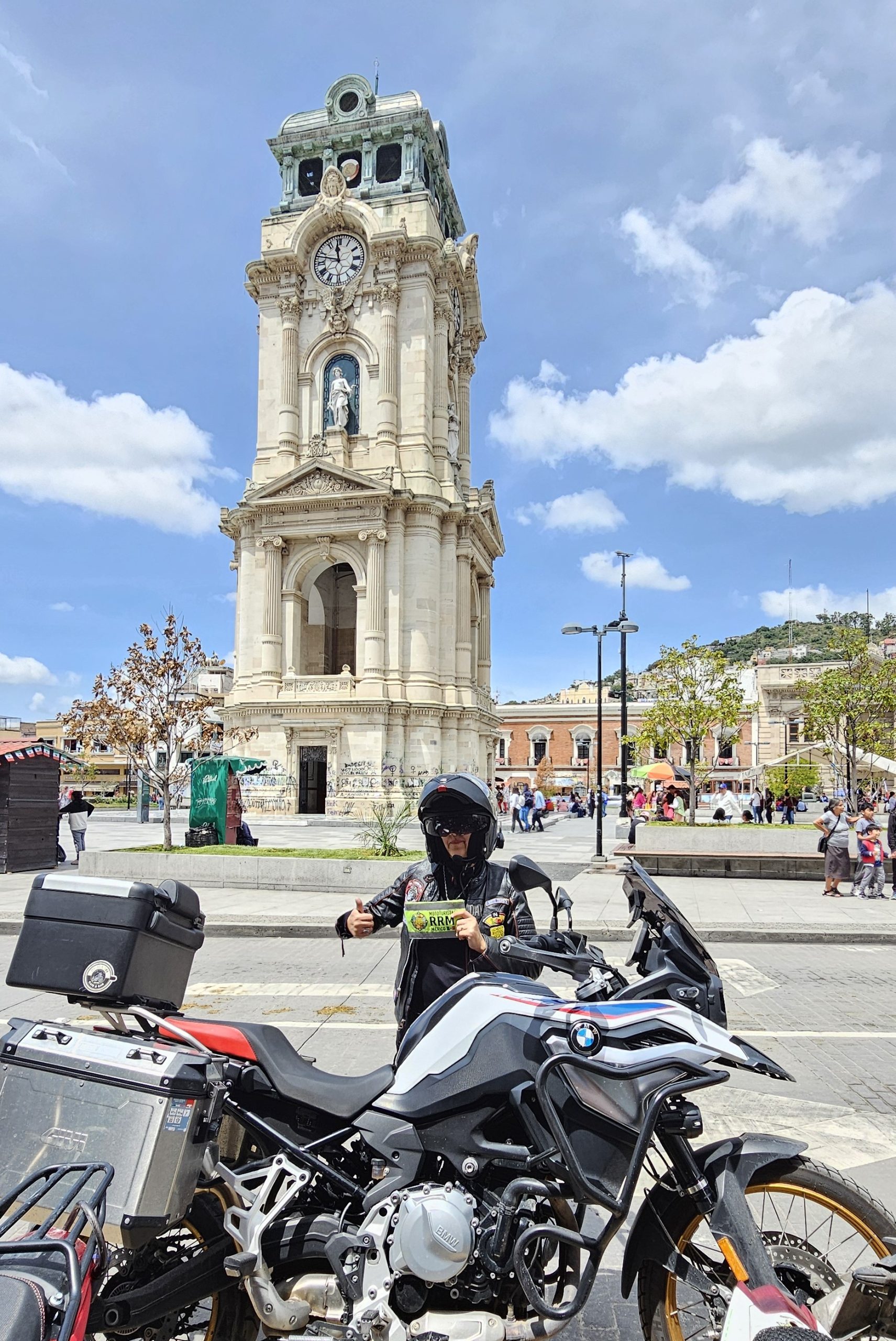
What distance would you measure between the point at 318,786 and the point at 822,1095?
34.0 m

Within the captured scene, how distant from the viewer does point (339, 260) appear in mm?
39469

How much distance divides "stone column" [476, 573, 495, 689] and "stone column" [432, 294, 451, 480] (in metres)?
7.19

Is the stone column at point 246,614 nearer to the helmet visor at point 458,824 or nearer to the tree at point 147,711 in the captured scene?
the tree at point 147,711

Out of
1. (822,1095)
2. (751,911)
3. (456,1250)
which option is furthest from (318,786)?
(456,1250)

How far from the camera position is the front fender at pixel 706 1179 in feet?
8.05

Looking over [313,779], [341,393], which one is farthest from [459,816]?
[341,393]

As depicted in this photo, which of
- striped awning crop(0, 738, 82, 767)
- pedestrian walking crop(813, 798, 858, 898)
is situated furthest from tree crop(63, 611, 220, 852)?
pedestrian walking crop(813, 798, 858, 898)

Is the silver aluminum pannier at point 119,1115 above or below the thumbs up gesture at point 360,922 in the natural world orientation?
below

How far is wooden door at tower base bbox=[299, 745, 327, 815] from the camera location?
3638 centimetres

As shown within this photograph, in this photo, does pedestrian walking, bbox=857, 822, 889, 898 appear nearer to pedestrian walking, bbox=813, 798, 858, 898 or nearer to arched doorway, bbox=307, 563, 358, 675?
pedestrian walking, bbox=813, 798, 858, 898

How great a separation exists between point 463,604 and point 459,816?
36.1 meters

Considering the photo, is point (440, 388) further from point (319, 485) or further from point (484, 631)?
point (484, 631)

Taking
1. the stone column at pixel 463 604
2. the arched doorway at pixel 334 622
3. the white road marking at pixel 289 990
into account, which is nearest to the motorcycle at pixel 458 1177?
the white road marking at pixel 289 990

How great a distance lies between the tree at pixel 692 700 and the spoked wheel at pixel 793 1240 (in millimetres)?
20676
